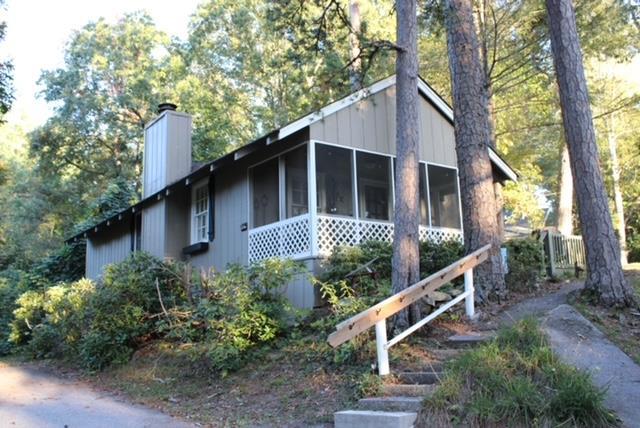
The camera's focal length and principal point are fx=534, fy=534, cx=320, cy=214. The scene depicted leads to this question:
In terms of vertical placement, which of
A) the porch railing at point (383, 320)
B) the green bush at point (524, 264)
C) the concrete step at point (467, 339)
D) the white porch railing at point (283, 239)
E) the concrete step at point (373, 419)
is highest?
the white porch railing at point (283, 239)

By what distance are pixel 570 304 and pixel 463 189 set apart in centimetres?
250

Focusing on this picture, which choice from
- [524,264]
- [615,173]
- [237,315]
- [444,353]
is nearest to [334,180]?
[524,264]

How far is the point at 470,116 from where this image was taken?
356 inches

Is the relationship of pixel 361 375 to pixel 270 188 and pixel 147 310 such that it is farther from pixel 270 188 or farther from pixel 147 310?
pixel 270 188

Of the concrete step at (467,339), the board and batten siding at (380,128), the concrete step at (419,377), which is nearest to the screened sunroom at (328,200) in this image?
the board and batten siding at (380,128)

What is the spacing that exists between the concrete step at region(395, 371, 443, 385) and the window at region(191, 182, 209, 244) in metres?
9.10

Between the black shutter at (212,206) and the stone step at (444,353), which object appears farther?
the black shutter at (212,206)

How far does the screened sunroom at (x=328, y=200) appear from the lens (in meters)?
10.4

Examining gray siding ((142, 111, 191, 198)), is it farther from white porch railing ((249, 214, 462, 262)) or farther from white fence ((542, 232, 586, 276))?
white fence ((542, 232, 586, 276))

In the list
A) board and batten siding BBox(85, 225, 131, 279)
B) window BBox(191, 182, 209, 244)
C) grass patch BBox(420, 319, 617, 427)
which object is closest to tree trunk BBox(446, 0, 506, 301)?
grass patch BBox(420, 319, 617, 427)

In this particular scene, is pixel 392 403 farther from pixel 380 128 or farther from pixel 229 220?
pixel 229 220

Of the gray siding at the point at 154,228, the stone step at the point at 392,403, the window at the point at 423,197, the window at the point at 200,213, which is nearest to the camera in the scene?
the stone step at the point at 392,403

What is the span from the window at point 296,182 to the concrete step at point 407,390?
6649mm

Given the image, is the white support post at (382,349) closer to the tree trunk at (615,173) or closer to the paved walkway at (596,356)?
the paved walkway at (596,356)
